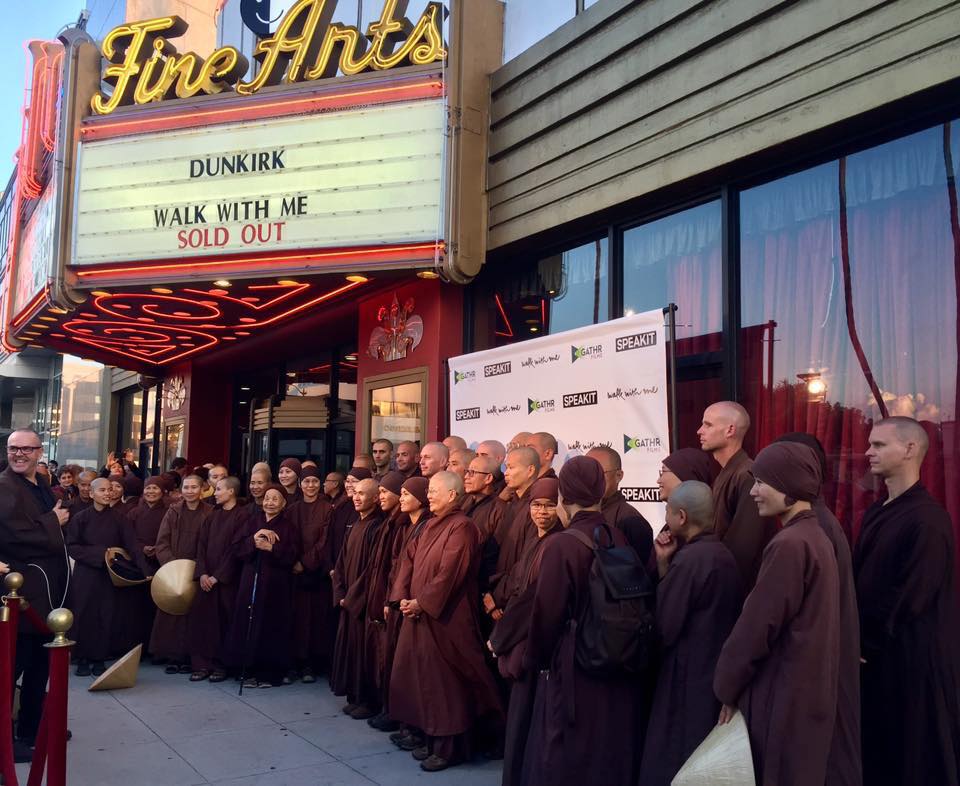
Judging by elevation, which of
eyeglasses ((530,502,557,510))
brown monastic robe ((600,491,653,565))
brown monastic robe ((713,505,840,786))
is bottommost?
brown monastic robe ((713,505,840,786))

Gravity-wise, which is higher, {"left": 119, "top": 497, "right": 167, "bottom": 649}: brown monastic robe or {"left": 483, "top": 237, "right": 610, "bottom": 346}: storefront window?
{"left": 483, "top": 237, "right": 610, "bottom": 346}: storefront window

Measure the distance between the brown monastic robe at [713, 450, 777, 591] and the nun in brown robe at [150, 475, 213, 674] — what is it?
19.4ft

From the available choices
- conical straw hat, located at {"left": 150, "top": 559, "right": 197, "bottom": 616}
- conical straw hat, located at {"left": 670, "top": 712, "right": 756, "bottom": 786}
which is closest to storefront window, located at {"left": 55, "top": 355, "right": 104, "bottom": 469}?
conical straw hat, located at {"left": 150, "top": 559, "right": 197, "bottom": 616}

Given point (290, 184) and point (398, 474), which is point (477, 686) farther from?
point (290, 184)

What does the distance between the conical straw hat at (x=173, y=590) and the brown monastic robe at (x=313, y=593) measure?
37.4 inches

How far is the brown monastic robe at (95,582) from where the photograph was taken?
28.8 feet

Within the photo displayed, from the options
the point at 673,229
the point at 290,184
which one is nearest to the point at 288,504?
the point at 290,184

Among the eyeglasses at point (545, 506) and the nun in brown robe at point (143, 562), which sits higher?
the eyeglasses at point (545, 506)

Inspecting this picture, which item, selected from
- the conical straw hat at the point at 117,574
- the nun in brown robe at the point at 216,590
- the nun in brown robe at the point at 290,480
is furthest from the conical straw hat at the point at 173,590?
the nun in brown robe at the point at 290,480

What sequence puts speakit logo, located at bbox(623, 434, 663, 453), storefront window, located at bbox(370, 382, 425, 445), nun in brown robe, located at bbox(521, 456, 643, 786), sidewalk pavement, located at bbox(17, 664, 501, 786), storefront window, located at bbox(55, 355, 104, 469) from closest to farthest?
nun in brown robe, located at bbox(521, 456, 643, 786)
sidewalk pavement, located at bbox(17, 664, 501, 786)
speakit logo, located at bbox(623, 434, 663, 453)
storefront window, located at bbox(370, 382, 425, 445)
storefront window, located at bbox(55, 355, 104, 469)

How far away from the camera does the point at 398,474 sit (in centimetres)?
733

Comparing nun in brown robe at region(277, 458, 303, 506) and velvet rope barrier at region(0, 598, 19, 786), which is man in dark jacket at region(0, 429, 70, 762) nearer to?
velvet rope barrier at region(0, 598, 19, 786)

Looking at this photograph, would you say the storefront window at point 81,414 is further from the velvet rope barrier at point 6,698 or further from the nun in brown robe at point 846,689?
the nun in brown robe at point 846,689

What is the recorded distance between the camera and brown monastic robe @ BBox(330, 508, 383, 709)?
7172 mm
